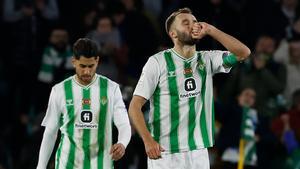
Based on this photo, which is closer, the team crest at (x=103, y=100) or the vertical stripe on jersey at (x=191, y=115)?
the vertical stripe on jersey at (x=191, y=115)

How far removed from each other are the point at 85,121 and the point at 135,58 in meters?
4.76

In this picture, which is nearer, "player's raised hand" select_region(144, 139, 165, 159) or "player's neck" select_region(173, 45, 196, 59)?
"player's raised hand" select_region(144, 139, 165, 159)

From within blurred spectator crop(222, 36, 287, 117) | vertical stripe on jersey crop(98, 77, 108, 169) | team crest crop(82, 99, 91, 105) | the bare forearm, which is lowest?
vertical stripe on jersey crop(98, 77, 108, 169)

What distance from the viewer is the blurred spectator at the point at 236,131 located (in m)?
11.8

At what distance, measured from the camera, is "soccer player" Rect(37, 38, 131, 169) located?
858 centimetres

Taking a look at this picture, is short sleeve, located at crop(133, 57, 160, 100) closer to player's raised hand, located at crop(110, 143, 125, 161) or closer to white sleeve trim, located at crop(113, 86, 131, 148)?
white sleeve trim, located at crop(113, 86, 131, 148)

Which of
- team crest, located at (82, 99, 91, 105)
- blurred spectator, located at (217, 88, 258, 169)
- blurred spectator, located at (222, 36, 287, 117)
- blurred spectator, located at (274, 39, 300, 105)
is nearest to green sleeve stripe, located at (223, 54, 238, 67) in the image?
team crest, located at (82, 99, 91, 105)

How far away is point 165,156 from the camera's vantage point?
8.48m

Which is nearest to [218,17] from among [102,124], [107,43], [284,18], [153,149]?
[284,18]

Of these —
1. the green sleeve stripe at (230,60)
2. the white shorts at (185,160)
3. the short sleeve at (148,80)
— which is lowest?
the white shorts at (185,160)

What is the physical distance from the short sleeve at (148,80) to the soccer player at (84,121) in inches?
13.2

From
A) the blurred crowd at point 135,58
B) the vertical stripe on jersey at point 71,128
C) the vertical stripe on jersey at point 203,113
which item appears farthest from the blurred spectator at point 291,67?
the vertical stripe on jersey at point 71,128

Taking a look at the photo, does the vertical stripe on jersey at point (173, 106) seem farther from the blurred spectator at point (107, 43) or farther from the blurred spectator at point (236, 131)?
the blurred spectator at point (107, 43)

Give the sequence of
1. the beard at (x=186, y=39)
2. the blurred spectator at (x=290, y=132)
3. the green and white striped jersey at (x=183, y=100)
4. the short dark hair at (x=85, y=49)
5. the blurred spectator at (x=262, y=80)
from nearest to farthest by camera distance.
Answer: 1. the beard at (x=186, y=39)
2. the green and white striped jersey at (x=183, y=100)
3. the short dark hair at (x=85, y=49)
4. the blurred spectator at (x=290, y=132)
5. the blurred spectator at (x=262, y=80)
